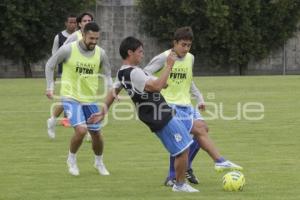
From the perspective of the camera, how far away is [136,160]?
12094mm

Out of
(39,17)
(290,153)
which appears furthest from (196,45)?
(290,153)

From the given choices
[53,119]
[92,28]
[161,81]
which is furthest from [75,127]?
[53,119]

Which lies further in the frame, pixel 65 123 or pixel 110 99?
pixel 65 123

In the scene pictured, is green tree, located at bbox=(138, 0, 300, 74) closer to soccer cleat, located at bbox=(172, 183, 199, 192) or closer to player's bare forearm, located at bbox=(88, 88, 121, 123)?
player's bare forearm, located at bbox=(88, 88, 121, 123)

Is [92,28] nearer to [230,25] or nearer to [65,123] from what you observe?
[65,123]

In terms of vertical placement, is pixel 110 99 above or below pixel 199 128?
above

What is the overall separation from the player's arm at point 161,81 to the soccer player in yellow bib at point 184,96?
1040 millimetres

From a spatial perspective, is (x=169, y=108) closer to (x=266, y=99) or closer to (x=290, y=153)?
(x=290, y=153)

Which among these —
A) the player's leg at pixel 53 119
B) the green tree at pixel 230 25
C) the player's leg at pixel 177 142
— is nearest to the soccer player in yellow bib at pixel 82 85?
the player's leg at pixel 177 142

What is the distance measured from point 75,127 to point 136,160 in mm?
1717

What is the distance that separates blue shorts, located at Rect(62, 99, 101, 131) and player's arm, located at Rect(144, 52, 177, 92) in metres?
2.02

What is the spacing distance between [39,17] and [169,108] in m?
36.4

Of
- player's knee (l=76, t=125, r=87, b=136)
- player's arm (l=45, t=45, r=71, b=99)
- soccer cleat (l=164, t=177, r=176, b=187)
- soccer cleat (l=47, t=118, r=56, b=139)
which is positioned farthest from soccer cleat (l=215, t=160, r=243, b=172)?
soccer cleat (l=47, t=118, r=56, b=139)

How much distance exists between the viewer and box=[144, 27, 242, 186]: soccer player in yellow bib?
9.85 metres
